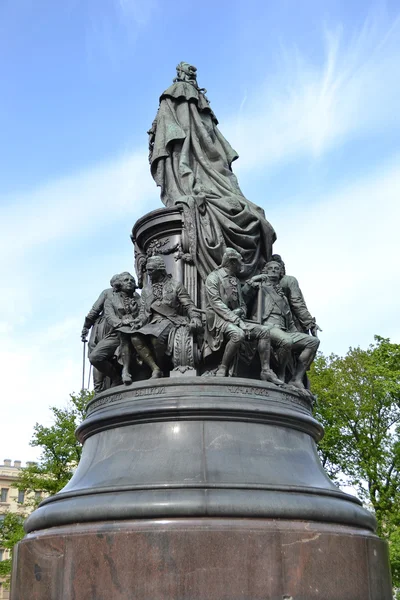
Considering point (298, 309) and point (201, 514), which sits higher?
point (298, 309)

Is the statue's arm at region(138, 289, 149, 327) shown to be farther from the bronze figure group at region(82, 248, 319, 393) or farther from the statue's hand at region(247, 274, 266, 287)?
the statue's hand at region(247, 274, 266, 287)

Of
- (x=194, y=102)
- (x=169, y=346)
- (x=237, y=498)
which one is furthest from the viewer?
(x=194, y=102)

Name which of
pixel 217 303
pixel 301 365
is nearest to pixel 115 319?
pixel 217 303

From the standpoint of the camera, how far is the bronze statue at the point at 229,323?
8523 millimetres

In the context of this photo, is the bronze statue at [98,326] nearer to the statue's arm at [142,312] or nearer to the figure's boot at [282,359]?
the statue's arm at [142,312]

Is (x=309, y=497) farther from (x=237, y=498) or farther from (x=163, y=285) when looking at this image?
(x=163, y=285)

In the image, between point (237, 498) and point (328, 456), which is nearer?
point (237, 498)

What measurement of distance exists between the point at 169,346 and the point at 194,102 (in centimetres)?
511

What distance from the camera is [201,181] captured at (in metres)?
10.9

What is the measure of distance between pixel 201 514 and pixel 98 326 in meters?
3.87

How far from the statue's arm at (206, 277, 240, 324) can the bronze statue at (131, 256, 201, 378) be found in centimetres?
30

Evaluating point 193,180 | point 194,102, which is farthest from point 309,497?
point 194,102

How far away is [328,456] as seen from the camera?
26328mm

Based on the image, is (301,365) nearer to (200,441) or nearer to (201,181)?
(200,441)
